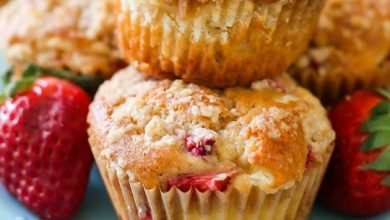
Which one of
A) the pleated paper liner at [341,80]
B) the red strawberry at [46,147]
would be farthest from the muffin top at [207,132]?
the pleated paper liner at [341,80]

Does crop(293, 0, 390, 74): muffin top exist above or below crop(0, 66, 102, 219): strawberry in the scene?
above

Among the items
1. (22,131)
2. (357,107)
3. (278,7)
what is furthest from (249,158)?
(22,131)

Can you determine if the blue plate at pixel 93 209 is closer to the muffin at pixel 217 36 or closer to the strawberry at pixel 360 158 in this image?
the strawberry at pixel 360 158

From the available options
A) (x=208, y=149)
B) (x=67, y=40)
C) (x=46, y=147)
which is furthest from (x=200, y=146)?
(x=67, y=40)

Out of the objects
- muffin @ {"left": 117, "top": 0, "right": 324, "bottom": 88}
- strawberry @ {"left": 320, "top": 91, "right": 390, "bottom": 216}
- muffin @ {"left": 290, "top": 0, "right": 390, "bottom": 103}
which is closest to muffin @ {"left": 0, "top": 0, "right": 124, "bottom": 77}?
muffin @ {"left": 117, "top": 0, "right": 324, "bottom": 88}

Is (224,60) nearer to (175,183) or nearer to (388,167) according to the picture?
(175,183)

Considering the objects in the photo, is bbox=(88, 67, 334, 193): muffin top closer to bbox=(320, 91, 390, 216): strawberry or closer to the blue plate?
bbox=(320, 91, 390, 216): strawberry
